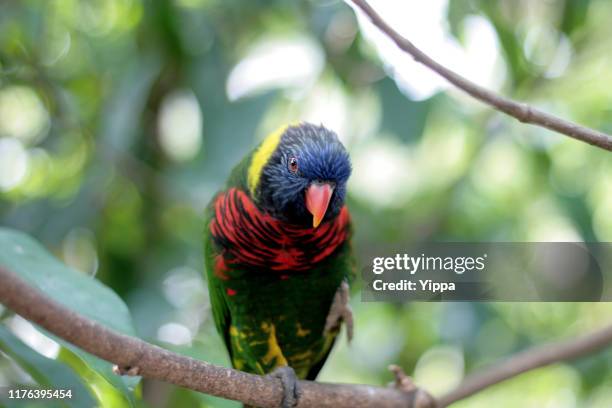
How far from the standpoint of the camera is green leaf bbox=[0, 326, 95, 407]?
165 centimetres

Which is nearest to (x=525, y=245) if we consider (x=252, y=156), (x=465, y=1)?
(x=465, y=1)

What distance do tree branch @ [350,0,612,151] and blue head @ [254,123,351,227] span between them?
69cm

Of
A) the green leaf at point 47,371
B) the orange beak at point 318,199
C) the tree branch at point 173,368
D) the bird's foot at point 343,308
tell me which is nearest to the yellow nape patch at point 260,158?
the orange beak at point 318,199

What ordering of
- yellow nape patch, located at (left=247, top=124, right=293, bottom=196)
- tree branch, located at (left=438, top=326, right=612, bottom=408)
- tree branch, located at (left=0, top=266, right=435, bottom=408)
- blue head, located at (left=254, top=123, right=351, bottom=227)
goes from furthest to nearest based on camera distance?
yellow nape patch, located at (left=247, top=124, right=293, bottom=196), blue head, located at (left=254, top=123, right=351, bottom=227), tree branch, located at (left=438, top=326, right=612, bottom=408), tree branch, located at (left=0, top=266, right=435, bottom=408)

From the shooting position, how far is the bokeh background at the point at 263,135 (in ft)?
9.31

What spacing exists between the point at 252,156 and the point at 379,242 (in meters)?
0.99

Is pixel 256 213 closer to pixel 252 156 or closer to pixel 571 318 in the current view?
pixel 252 156

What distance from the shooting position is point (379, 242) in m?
3.07

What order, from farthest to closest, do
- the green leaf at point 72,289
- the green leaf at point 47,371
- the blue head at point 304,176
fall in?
the blue head at point 304,176, the green leaf at point 47,371, the green leaf at point 72,289

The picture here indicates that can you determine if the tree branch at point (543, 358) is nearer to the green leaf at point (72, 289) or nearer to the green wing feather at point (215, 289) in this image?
the green leaf at point (72, 289)

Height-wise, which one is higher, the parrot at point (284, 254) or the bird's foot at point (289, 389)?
the parrot at point (284, 254)

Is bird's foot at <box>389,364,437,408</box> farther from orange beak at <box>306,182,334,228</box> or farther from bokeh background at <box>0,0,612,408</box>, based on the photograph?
bokeh background at <box>0,0,612,408</box>

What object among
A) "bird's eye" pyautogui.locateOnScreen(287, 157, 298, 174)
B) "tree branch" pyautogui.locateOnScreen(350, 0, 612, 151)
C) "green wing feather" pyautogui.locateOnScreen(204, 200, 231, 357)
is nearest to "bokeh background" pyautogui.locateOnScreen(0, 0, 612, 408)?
"green wing feather" pyautogui.locateOnScreen(204, 200, 231, 357)

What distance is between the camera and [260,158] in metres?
2.19
